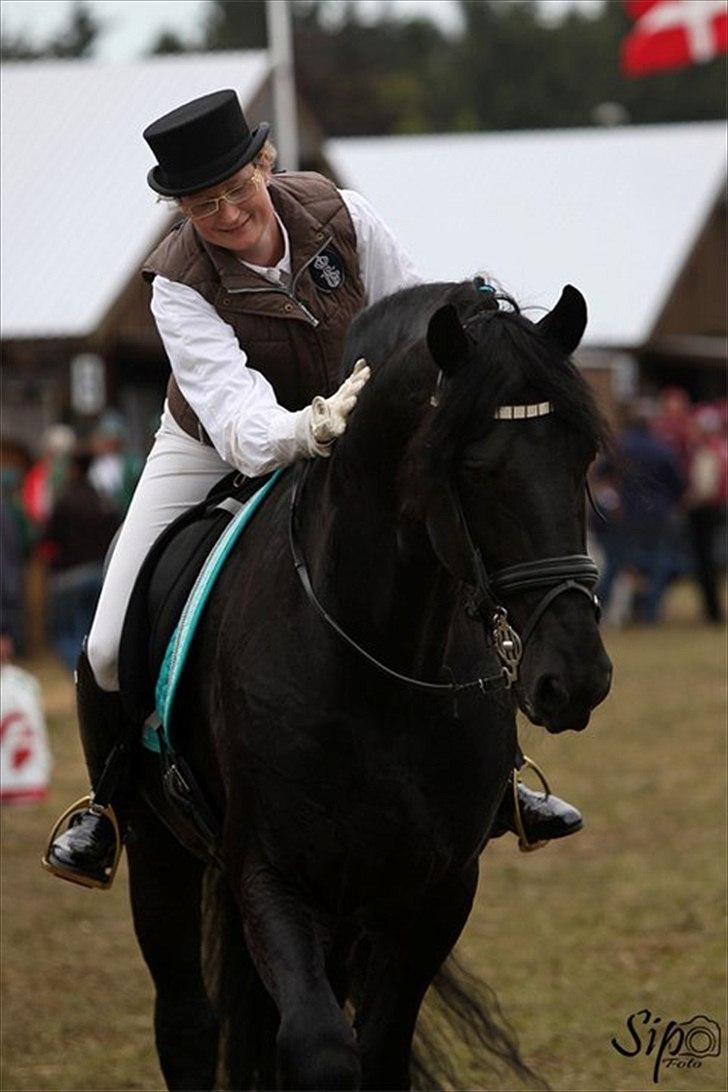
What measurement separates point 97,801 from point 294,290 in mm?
1513

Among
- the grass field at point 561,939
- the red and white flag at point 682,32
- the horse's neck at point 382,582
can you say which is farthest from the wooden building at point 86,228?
the horse's neck at point 382,582

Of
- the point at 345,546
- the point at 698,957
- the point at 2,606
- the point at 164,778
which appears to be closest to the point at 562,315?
the point at 345,546

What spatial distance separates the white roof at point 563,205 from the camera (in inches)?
1321

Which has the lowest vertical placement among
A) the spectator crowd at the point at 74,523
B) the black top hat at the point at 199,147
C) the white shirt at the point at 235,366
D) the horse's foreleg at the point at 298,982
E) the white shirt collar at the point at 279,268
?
the spectator crowd at the point at 74,523

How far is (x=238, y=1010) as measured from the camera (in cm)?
575

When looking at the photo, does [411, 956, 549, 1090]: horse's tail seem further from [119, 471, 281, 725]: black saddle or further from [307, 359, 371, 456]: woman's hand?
[307, 359, 371, 456]: woman's hand

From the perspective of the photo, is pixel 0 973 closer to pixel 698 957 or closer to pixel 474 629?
pixel 698 957

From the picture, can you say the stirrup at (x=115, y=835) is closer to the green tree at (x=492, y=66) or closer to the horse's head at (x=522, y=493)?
the horse's head at (x=522, y=493)

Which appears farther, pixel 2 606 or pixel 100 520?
pixel 100 520

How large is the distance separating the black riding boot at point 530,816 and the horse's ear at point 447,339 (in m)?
1.33

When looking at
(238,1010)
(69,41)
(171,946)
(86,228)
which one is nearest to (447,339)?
(238,1010)

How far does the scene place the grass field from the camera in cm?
689

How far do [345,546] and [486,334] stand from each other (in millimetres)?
674

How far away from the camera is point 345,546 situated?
185 inches
